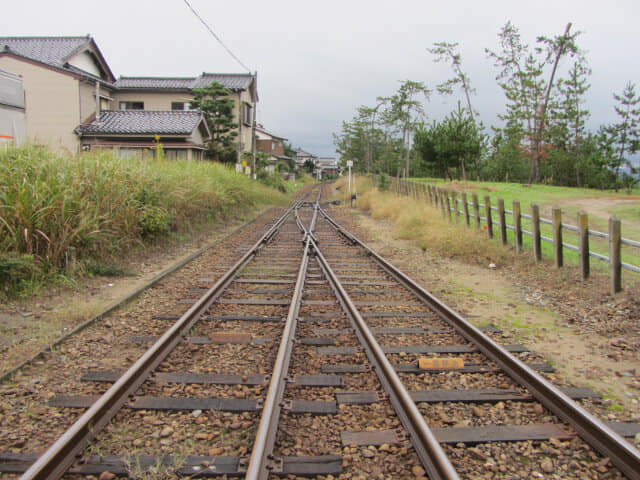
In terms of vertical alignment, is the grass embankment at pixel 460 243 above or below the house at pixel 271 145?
below

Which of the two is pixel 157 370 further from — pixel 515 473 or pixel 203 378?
pixel 515 473

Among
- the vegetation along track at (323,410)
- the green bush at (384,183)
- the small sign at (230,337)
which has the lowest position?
the vegetation along track at (323,410)

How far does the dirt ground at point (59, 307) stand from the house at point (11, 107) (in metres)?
4.92

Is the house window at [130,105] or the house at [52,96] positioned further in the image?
the house window at [130,105]

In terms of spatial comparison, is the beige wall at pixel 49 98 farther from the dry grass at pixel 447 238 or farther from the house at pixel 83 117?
the dry grass at pixel 447 238

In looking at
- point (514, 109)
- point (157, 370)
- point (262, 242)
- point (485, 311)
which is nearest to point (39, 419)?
point (157, 370)

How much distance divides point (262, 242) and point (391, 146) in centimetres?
4115

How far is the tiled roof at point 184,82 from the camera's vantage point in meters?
34.8

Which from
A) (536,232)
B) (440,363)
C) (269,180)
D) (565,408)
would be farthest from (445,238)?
(269,180)

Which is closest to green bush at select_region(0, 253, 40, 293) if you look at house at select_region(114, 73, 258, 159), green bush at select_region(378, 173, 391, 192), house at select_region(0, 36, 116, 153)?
house at select_region(0, 36, 116, 153)

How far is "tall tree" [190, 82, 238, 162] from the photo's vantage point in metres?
29.5

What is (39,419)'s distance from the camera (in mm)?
3367

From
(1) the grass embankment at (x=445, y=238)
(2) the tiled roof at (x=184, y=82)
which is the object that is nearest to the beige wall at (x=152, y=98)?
(2) the tiled roof at (x=184, y=82)

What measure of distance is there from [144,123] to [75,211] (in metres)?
18.9
